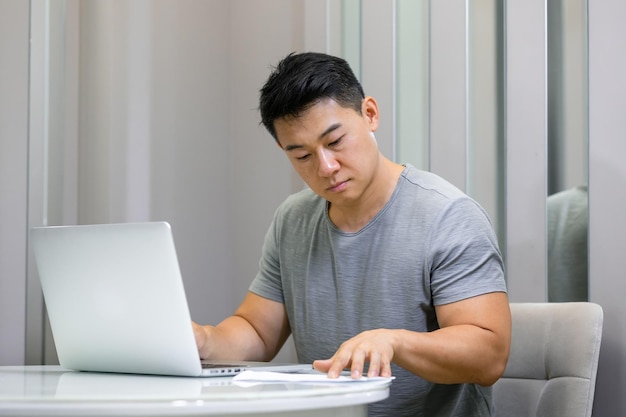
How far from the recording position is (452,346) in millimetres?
1515

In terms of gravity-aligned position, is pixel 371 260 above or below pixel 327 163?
below

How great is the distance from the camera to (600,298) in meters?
2.09

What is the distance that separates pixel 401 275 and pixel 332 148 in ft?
0.96

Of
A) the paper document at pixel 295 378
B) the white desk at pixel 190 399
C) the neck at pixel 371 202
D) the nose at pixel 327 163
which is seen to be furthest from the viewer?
the neck at pixel 371 202

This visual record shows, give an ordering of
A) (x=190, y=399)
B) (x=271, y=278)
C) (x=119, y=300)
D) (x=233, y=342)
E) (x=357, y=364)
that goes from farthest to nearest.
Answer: (x=271, y=278)
(x=233, y=342)
(x=119, y=300)
(x=357, y=364)
(x=190, y=399)

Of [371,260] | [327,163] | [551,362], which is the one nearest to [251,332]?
[371,260]

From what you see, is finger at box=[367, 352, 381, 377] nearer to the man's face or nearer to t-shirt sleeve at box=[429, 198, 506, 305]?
t-shirt sleeve at box=[429, 198, 506, 305]

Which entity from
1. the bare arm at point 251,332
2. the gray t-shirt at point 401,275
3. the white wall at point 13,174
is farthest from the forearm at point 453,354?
the white wall at point 13,174

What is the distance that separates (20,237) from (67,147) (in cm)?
38

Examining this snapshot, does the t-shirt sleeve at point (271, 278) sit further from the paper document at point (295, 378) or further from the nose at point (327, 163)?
the paper document at point (295, 378)

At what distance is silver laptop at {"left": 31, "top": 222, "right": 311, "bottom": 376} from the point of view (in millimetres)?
1308

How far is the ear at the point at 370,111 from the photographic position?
6.11 feet

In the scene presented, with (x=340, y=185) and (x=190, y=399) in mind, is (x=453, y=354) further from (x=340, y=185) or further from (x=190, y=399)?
(x=190, y=399)

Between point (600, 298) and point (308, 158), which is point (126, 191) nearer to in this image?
point (308, 158)
